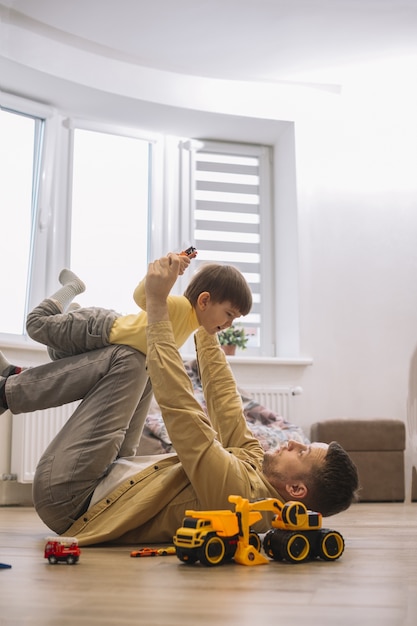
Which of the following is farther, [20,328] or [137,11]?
[20,328]

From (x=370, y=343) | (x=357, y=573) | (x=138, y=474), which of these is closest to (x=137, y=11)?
(x=370, y=343)

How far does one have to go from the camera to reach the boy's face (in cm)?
218

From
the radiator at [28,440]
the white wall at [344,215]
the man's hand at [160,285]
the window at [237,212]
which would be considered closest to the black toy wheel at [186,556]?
→ the man's hand at [160,285]

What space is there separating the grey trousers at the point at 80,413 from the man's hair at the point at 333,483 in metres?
0.57

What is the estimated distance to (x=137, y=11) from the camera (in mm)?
4449

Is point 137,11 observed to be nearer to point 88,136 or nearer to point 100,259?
point 88,136

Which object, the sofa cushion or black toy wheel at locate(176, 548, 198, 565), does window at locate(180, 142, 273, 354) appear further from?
black toy wheel at locate(176, 548, 198, 565)

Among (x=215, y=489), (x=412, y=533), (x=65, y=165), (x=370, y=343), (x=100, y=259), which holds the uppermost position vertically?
(x=65, y=165)

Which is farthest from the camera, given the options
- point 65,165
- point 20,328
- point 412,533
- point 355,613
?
point 65,165

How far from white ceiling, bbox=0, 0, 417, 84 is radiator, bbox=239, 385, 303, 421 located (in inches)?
86.1

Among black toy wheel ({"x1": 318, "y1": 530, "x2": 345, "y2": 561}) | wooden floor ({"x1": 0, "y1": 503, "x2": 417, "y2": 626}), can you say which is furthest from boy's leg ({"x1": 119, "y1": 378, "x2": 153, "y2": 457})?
black toy wheel ({"x1": 318, "y1": 530, "x2": 345, "y2": 561})

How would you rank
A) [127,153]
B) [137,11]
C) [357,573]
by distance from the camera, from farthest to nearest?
[127,153] → [137,11] → [357,573]

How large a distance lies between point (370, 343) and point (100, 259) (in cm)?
201

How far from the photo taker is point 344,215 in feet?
18.4
